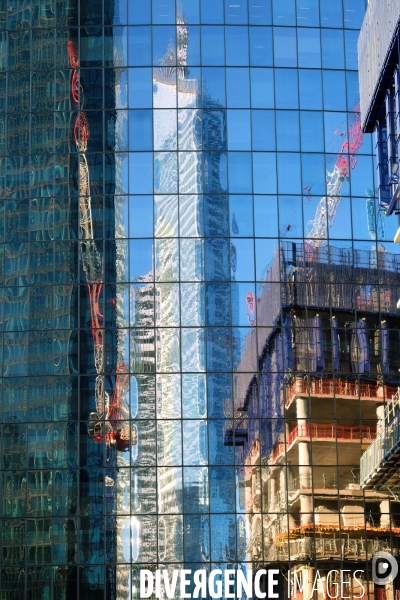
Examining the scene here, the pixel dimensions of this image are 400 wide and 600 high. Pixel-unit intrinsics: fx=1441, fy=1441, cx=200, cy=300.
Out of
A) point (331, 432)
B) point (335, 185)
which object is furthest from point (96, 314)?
point (335, 185)

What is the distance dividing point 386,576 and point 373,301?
52.2ft

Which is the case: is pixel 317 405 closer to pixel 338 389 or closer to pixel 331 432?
pixel 338 389

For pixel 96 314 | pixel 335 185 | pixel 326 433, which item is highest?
pixel 335 185

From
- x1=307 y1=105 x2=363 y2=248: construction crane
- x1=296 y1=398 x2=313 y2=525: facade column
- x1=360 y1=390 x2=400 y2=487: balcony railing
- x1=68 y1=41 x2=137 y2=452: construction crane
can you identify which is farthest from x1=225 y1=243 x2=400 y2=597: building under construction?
x1=68 y1=41 x2=137 y2=452: construction crane

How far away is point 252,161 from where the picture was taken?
279 ft

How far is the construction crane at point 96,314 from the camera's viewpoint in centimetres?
8138

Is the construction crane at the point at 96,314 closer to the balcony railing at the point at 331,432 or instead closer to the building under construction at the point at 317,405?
the building under construction at the point at 317,405

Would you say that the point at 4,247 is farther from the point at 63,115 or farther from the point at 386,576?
the point at 386,576

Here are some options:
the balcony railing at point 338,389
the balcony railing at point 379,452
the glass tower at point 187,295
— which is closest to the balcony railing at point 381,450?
the balcony railing at point 379,452

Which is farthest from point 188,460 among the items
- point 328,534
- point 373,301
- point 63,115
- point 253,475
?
point 63,115

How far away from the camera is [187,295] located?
273 ft

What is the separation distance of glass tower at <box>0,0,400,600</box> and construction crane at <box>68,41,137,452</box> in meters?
0.11

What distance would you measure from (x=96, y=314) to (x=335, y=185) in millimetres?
16021

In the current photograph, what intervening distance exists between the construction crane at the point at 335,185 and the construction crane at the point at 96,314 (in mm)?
12743
